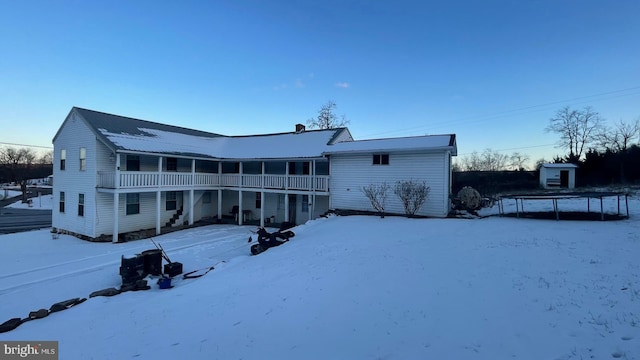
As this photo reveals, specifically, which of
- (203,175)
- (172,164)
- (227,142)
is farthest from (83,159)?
(227,142)

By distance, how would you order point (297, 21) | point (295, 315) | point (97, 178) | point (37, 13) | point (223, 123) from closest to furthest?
point (295, 315) < point (37, 13) < point (97, 178) < point (297, 21) < point (223, 123)

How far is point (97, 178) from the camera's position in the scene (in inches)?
651

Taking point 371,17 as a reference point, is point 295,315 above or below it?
below

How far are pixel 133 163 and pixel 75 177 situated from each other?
11.9 feet

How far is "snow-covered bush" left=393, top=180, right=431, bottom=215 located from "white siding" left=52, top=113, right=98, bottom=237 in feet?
58.2

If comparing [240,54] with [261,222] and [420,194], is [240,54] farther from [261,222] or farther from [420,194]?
[420,194]

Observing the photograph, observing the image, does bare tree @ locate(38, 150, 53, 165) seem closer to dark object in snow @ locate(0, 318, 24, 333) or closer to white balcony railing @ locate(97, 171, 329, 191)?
white balcony railing @ locate(97, 171, 329, 191)

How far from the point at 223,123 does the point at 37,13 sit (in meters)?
18.8

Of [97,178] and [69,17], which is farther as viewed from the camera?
[97,178]

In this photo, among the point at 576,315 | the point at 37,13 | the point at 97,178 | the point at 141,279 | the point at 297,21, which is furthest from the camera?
the point at 297,21

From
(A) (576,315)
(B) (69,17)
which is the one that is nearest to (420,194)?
(A) (576,315)

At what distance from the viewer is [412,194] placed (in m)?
15.0

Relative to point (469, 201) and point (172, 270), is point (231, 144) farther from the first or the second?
point (469, 201)

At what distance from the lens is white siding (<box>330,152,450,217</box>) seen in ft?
48.7
